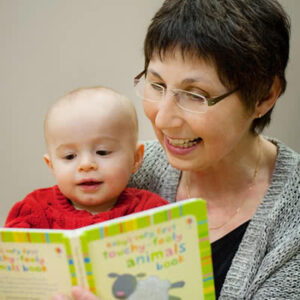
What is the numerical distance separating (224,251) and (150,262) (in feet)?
1.77

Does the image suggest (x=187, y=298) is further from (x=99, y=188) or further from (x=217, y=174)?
(x=217, y=174)

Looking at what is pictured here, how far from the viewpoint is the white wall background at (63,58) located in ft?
7.13

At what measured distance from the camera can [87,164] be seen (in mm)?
1277

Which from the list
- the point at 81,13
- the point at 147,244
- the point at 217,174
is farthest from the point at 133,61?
the point at 147,244

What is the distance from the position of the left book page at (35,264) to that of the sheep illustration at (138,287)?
0.26 ft

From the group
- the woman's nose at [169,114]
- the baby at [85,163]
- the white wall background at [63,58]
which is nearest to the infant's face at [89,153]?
the baby at [85,163]

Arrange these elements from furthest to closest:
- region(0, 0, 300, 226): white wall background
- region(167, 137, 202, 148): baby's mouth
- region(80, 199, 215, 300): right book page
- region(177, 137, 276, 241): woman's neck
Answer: region(0, 0, 300, 226): white wall background, region(177, 137, 276, 241): woman's neck, region(167, 137, 202, 148): baby's mouth, region(80, 199, 215, 300): right book page

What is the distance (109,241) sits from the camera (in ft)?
3.05

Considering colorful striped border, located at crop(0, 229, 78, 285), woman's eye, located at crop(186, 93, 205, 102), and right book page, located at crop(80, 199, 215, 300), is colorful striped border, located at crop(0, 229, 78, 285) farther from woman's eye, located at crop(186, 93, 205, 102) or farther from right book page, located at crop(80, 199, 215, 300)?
woman's eye, located at crop(186, 93, 205, 102)

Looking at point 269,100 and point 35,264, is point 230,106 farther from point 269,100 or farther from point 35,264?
point 35,264

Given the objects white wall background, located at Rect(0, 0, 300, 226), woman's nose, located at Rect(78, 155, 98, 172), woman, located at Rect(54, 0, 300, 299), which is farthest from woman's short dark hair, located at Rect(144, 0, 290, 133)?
white wall background, located at Rect(0, 0, 300, 226)

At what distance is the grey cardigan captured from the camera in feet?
4.31

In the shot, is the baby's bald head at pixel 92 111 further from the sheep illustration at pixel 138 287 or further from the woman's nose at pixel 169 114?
the sheep illustration at pixel 138 287

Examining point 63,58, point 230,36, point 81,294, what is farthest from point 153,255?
point 63,58
